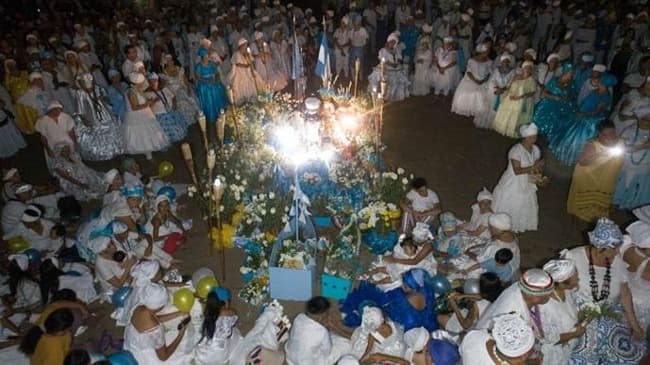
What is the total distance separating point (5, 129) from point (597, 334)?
11.2 meters

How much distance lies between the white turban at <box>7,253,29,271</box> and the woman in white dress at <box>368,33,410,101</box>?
8.17m

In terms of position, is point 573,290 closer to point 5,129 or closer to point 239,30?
point 5,129

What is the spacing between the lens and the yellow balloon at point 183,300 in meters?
5.31

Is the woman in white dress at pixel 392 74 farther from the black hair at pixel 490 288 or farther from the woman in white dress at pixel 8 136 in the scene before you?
the woman in white dress at pixel 8 136

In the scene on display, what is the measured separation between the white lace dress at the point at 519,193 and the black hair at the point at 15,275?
631 cm

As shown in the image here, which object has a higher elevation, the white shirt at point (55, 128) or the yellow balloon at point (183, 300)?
the white shirt at point (55, 128)

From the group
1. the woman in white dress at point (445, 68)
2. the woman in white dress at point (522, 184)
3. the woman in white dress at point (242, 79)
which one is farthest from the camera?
the woman in white dress at point (445, 68)

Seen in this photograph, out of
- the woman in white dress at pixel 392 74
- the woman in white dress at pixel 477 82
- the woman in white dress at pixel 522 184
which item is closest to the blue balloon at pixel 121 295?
the woman in white dress at pixel 522 184

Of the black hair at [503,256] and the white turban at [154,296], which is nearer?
the white turban at [154,296]

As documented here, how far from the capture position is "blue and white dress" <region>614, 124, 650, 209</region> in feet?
25.4

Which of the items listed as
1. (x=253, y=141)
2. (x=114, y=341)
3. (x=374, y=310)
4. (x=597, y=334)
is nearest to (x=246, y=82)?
(x=253, y=141)

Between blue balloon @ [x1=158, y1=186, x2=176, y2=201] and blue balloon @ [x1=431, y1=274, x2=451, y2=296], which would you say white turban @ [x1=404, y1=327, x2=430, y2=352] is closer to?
blue balloon @ [x1=431, y1=274, x2=451, y2=296]

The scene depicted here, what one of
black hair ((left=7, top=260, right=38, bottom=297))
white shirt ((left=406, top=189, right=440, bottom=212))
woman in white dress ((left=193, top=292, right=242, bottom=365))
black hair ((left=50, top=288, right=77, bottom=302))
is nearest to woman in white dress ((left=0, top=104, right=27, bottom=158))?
black hair ((left=7, top=260, right=38, bottom=297))

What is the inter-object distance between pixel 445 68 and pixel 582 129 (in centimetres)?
425
